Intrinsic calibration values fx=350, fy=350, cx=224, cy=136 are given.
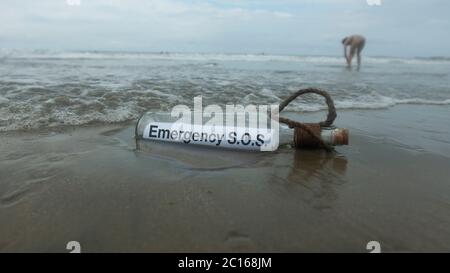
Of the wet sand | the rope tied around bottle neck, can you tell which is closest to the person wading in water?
the wet sand

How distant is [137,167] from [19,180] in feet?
2.38

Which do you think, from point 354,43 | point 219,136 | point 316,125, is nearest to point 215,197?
point 219,136

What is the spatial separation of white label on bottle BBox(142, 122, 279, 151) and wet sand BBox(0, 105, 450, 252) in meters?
0.08

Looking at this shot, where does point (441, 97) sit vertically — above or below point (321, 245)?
above

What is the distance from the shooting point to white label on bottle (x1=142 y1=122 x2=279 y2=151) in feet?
9.07

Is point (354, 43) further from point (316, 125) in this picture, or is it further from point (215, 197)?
point (215, 197)

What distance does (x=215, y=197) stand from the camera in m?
2.01

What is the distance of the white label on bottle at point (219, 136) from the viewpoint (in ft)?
9.07

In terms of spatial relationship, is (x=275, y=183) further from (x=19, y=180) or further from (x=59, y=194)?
(x=19, y=180)

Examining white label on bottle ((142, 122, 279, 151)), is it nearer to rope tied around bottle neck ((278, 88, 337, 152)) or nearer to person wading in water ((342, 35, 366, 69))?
rope tied around bottle neck ((278, 88, 337, 152))

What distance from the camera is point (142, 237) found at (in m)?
1.59

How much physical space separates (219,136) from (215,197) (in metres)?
0.88

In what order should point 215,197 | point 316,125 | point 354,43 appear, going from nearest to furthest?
point 215,197
point 316,125
point 354,43
